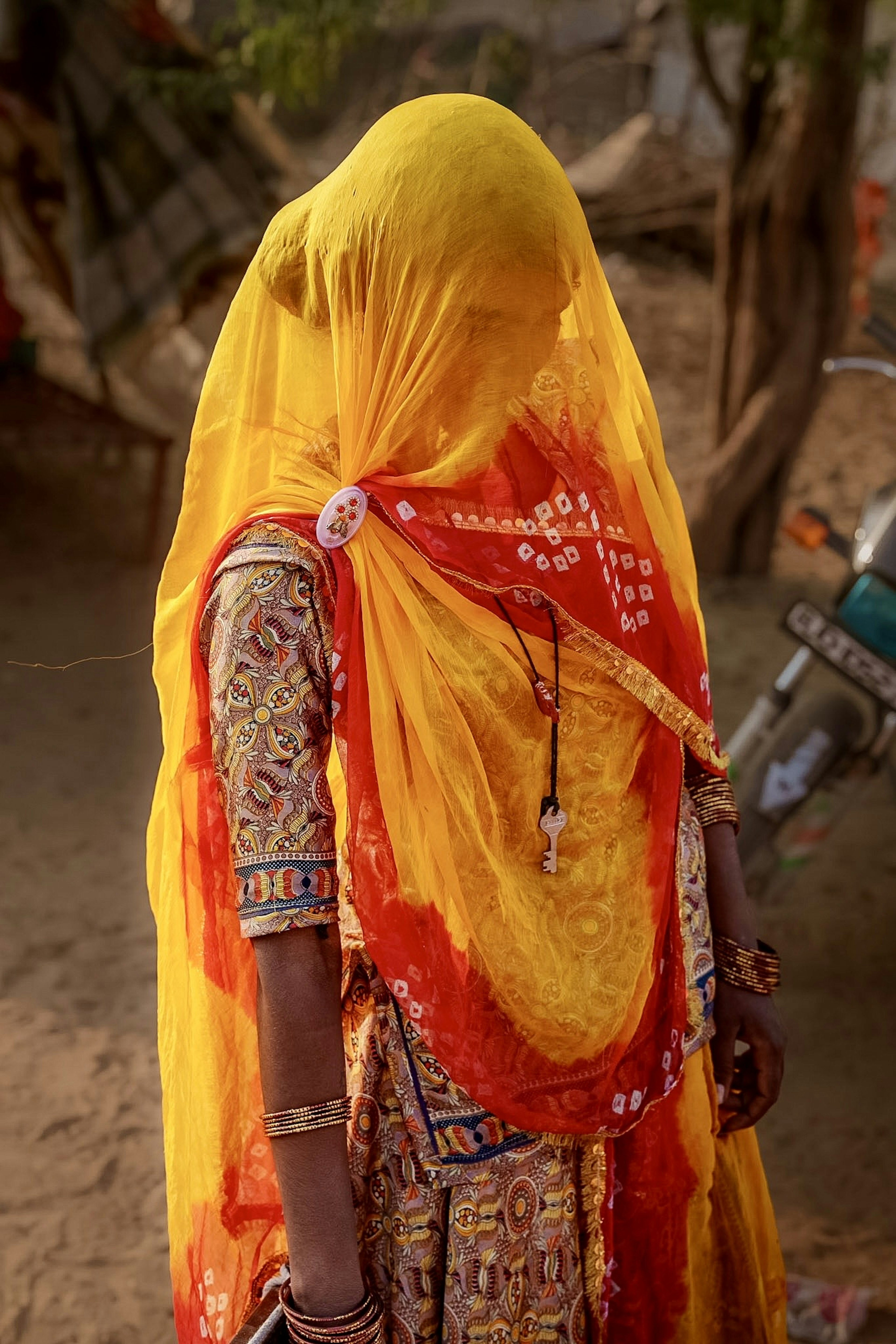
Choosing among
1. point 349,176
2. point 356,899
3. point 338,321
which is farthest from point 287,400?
point 356,899

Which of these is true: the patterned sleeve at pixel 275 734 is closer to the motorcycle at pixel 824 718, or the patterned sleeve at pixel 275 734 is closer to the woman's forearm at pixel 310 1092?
the woman's forearm at pixel 310 1092

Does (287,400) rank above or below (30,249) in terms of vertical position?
below

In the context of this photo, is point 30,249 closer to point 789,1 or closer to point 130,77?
point 130,77

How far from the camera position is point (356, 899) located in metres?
1.28

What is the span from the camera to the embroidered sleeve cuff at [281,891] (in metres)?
1.19

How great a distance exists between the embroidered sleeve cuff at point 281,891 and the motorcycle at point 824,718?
208cm

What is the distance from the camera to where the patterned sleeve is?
1.19 meters

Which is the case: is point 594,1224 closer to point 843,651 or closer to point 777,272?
point 843,651

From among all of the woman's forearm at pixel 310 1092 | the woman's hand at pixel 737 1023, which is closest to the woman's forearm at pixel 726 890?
the woman's hand at pixel 737 1023

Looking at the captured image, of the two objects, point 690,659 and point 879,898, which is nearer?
point 690,659

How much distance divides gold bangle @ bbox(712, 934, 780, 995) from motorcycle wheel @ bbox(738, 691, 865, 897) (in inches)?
63.4

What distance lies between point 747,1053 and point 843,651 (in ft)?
5.48

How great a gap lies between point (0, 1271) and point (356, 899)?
179cm

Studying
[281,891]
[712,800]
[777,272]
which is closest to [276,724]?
[281,891]
